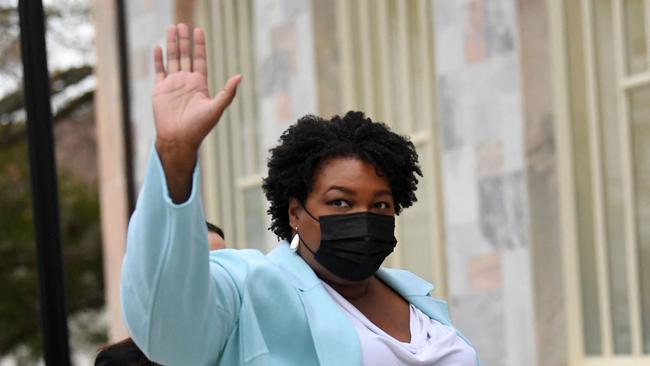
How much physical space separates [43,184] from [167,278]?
2483 mm

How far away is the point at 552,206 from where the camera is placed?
880 centimetres

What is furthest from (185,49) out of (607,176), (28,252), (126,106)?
(28,252)

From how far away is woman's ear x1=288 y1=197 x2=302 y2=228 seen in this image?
4.27m

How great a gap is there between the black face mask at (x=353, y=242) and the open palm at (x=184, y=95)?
57 cm

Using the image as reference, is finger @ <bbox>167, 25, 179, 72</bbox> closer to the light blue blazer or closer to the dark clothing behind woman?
the light blue blazer

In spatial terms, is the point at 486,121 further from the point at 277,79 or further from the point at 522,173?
the point at 277,79

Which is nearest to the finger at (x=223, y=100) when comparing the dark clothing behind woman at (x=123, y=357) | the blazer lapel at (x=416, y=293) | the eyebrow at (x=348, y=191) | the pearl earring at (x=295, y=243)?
the eyebrow at (x=348, y=191)

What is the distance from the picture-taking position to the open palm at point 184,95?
3.61 meters

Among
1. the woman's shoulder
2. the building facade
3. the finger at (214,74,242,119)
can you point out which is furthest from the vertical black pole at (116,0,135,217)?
the finger at (214,74,242,119)

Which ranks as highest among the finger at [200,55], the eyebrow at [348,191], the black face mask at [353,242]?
the finger at [200,55]

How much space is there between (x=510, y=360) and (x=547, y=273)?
0.56m

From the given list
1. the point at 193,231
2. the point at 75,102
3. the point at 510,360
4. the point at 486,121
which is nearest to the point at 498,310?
the point at 510,360

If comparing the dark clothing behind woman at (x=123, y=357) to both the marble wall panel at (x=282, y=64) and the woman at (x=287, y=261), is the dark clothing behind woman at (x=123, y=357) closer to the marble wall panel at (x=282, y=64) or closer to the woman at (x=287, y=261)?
the woman at (x=287, y=261)

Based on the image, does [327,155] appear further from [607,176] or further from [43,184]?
[607,176]
